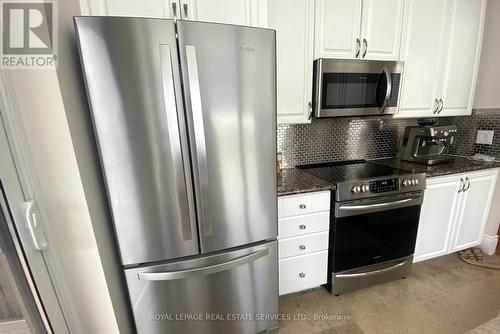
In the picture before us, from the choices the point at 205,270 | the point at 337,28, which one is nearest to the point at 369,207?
the point at 205,270

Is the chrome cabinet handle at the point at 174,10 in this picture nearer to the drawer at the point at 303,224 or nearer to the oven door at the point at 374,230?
the drawer at the point at 303,224

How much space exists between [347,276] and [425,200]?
0.91m

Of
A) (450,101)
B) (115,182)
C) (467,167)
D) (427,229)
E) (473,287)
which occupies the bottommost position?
(473,287)

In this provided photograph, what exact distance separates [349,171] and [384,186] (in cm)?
30

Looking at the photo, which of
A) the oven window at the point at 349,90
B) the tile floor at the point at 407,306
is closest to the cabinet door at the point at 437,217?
the tile floor at the point at 407,306

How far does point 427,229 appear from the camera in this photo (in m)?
1.94

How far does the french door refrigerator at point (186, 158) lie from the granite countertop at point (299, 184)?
273 mm

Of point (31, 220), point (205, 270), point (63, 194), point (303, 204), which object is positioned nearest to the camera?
point (31, 220)

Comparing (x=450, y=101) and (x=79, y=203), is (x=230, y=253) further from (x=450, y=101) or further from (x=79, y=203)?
(x=450, y=101)

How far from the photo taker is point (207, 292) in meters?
1.21

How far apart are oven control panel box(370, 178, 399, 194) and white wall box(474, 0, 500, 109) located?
56.8 inches

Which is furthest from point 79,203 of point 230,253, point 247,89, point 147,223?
point 247,89

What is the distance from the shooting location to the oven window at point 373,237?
162 cm

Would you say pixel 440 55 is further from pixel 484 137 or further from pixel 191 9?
pixel 191 9
